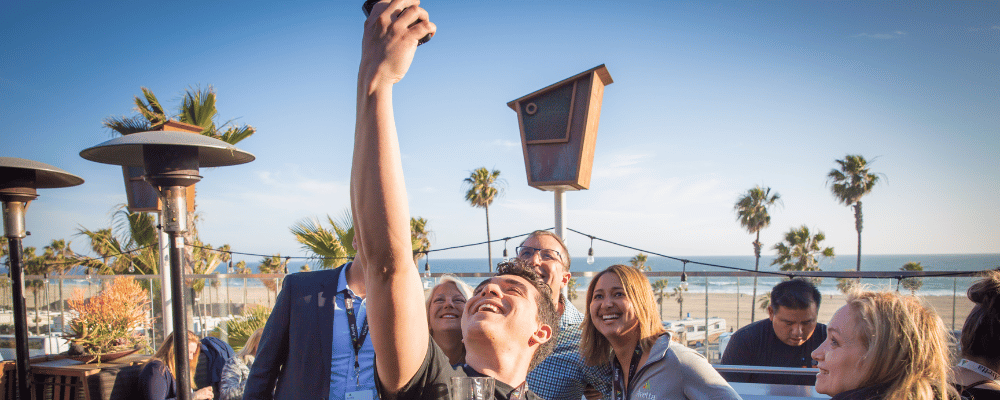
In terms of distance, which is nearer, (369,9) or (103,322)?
(369,9)

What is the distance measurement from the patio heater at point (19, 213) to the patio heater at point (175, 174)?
187 cm

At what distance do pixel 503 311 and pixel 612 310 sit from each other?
81cm

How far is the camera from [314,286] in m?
2.18

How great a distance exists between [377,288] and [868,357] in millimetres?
1617

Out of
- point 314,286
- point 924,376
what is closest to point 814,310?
point 924,376

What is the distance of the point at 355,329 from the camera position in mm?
2094

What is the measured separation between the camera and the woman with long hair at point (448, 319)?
215 cm

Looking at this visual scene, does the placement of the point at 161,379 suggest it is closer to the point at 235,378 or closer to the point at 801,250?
the point at 235,378

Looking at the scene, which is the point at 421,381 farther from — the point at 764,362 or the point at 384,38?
the point at 764,362

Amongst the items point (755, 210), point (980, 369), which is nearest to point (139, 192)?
point (980, 369)

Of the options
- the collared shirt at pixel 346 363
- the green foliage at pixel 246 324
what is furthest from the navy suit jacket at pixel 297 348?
the green foliage at pixel 246 324

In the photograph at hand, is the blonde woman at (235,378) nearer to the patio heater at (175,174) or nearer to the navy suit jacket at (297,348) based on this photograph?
the patio heater at (175,174)

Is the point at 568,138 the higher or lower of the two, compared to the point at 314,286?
higher

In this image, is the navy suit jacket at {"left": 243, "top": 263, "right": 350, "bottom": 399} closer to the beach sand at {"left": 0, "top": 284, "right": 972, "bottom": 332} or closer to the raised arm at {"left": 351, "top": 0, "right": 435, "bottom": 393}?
the raised arm at {"left": 351, "top": 0, "right": 435, "bottom": 393}
